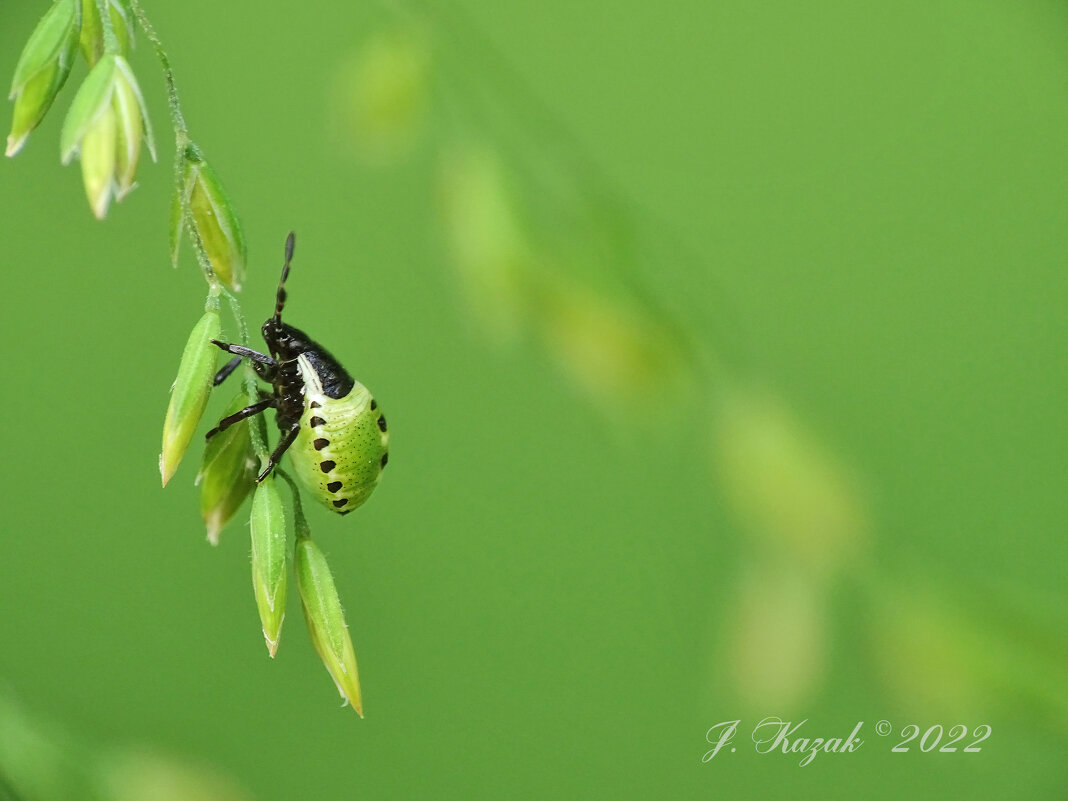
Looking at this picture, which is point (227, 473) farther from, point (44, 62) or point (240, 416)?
point (44, 62)

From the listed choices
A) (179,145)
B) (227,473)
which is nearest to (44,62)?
(179,145)

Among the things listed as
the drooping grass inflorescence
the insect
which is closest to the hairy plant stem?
the drooping grass inflorescence

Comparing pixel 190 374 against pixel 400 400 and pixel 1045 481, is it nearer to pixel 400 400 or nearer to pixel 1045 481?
pixel 400 400

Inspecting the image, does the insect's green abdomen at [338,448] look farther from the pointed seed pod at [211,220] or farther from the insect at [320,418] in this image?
the pointed seed pod at [211,220]

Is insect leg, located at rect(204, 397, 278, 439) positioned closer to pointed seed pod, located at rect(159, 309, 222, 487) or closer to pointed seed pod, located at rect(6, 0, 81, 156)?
pointed seed pod, located at rect(159, 309, 222, 487)

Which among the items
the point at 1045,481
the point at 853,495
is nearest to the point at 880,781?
the point at 1045,481

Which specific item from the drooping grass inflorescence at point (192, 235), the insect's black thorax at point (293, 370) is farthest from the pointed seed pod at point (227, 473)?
the insect's black thorax at point (293, 370)
